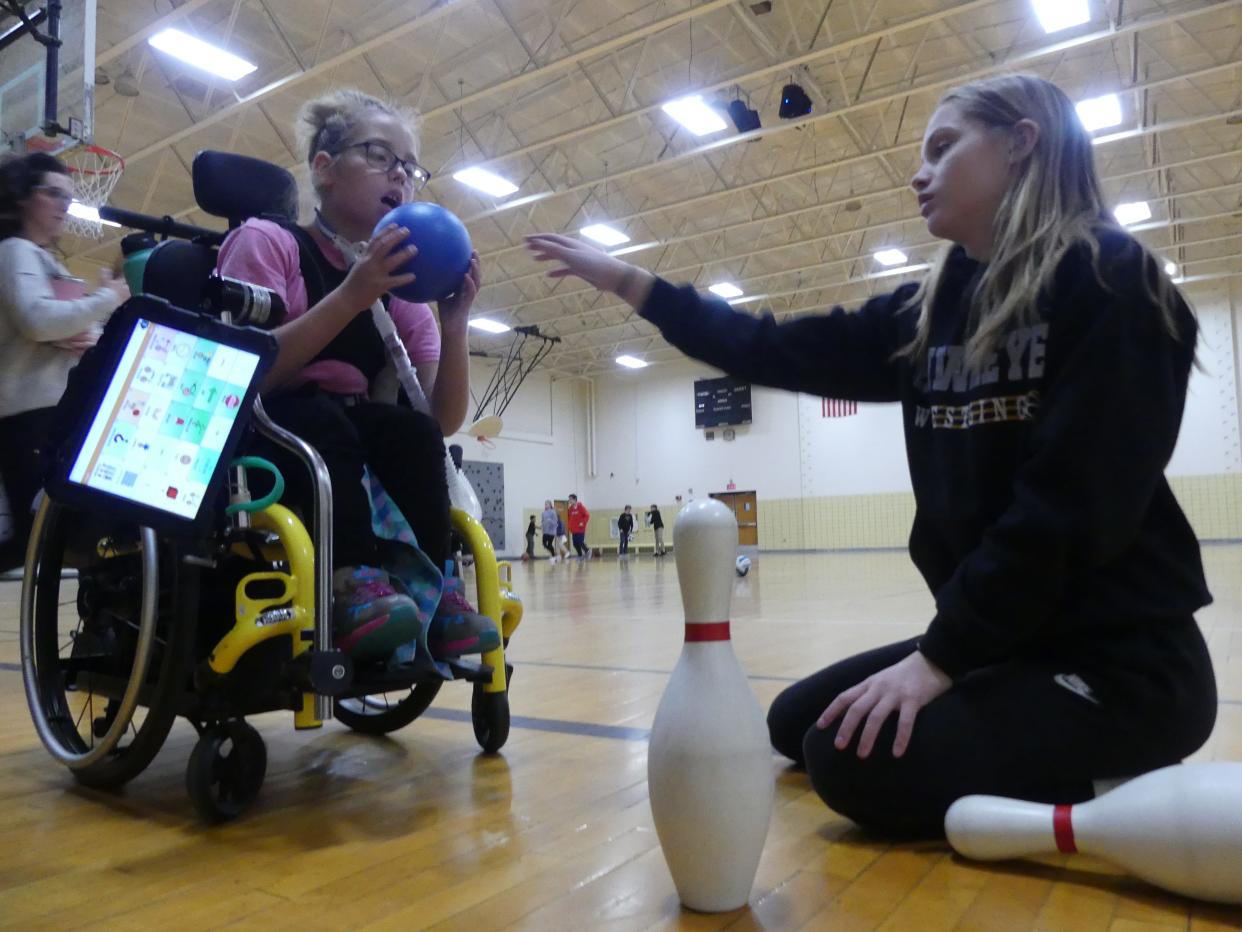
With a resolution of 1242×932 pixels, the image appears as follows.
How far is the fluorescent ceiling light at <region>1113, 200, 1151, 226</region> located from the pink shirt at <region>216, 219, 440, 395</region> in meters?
12.5

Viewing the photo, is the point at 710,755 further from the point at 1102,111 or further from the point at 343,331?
the point at 1102,111

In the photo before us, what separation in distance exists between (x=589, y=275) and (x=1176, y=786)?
42.2 inches

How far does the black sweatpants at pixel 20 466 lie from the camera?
180 centimetres

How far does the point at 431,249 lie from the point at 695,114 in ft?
26.5

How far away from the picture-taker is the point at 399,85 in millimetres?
8953

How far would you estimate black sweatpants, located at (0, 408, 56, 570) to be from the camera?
1.80m

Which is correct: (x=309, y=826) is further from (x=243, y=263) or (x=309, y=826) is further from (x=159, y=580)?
(x=243, y=263)

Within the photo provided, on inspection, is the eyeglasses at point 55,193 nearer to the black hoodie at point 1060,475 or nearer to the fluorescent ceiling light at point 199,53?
the black hoodie at point 1060,475

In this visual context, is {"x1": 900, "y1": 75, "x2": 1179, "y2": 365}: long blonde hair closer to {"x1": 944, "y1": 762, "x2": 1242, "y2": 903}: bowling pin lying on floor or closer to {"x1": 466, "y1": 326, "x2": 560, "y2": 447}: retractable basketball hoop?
{"x1": 944, "y1": 762, "x2": 1242, "y2": 903}: bowling pin lying on floor

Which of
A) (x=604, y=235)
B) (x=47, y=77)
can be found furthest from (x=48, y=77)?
(x=604, y=235)

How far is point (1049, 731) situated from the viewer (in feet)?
3.83

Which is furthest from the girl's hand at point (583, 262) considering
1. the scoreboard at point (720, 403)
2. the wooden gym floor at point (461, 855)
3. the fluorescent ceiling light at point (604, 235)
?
the scoreboard at point (720, 403)

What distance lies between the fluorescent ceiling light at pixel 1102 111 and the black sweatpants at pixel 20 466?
9.26 metres

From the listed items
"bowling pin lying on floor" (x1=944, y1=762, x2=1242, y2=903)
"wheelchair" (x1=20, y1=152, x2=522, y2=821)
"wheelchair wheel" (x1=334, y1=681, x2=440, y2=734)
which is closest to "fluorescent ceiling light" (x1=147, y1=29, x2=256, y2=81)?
"wheelchair" (x1=20, y1=152, x2=522, y2=821)
